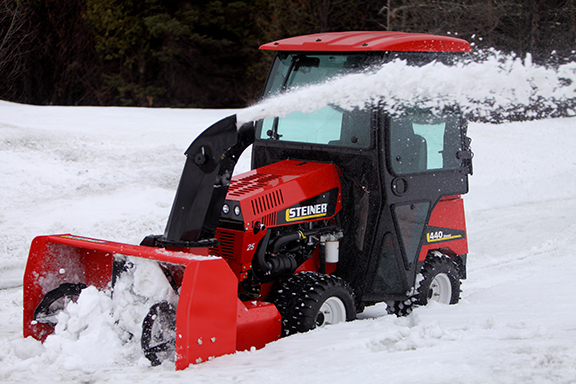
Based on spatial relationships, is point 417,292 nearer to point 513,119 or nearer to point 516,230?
point 516,230

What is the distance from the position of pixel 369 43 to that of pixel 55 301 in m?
2.56

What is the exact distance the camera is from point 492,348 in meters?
3.72

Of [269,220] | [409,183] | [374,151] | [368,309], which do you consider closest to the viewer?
[269,220]

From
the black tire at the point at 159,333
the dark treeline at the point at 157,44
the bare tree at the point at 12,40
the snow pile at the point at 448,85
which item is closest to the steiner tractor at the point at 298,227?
the black tire at the point at 159,333

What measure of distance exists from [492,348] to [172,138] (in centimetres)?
921

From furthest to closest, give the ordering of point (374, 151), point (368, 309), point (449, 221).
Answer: point (368, 309) < point (449, 221) < point (374, 151)

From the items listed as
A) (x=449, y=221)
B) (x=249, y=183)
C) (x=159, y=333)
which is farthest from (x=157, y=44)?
(x=159, y=333)

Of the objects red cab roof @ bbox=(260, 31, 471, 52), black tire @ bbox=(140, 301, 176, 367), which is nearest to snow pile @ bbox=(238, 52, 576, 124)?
red cab roof @ bbox=(260, 31, 471, 52)

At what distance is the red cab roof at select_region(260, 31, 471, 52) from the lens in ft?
13.9

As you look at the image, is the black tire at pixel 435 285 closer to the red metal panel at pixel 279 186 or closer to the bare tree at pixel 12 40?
the red metal panel at pixel 279 186

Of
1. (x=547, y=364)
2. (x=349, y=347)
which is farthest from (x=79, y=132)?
(x=547, y=364)

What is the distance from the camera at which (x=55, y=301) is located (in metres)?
4.12

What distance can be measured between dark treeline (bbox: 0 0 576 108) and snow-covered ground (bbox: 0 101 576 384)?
5.58 m

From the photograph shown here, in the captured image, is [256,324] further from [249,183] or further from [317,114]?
[317,114]
